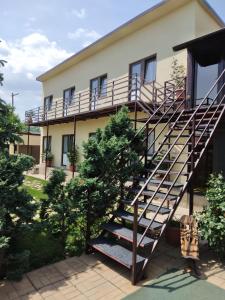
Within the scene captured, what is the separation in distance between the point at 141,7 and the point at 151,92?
3.96 meters

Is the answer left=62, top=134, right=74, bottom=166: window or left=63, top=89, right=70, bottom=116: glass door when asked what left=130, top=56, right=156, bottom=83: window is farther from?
left=62, top=134, right=74, bottom=166: window

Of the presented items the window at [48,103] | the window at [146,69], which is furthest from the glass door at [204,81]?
the window at [48,103]

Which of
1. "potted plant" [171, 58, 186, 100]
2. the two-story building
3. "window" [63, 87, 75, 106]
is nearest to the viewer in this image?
"potted plant" [171, 58, 186, 100]

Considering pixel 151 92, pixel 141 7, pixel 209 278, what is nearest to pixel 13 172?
pixel 209 278

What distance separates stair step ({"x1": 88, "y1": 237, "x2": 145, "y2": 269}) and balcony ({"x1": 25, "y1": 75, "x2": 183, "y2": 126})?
6322 millimetres

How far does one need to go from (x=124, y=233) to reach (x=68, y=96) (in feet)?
49.8

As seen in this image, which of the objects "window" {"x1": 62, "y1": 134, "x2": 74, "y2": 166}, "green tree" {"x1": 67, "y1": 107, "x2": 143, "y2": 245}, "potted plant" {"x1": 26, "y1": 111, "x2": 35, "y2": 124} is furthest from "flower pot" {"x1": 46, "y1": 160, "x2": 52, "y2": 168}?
"green tree" {"x1": 67, "y1": 107, "x2": 143, "y2": 245}

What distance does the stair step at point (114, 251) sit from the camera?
4286 mm

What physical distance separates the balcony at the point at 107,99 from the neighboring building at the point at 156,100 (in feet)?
0.18

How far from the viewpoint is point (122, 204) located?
5.75 m

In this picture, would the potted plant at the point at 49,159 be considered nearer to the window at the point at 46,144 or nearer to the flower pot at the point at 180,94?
the window at the point at 46,144

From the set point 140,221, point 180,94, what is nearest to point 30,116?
point 180,94

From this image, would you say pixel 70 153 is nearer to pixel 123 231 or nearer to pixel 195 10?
pixel 195 10

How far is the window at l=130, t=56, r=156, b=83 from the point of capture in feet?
39.2
